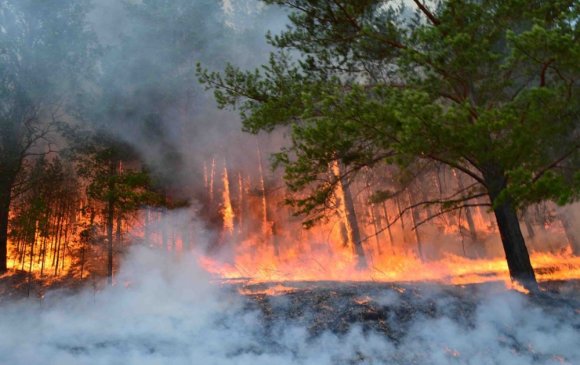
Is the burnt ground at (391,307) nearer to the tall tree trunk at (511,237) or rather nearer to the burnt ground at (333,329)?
the burnt ground at (333,329)

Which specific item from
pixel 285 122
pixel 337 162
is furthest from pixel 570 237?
pixel 285 122

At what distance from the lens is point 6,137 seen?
43.6ft

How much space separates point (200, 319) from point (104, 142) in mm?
10108

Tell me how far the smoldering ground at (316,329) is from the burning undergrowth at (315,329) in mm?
14

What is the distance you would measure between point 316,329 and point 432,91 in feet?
15.1

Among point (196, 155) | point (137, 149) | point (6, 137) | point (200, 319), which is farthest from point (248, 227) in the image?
point (200, 319)

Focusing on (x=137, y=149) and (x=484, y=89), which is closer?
(x=484, y=89)

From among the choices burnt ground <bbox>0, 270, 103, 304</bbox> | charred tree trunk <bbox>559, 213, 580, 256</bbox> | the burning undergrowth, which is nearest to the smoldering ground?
the burning undergrowth

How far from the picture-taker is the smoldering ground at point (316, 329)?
5051mm

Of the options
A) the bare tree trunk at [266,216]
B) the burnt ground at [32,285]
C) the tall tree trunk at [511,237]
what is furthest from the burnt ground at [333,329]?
the bare tree trunk at [266,216]

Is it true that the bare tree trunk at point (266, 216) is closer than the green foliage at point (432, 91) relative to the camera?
No

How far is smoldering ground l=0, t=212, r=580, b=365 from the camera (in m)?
5.05

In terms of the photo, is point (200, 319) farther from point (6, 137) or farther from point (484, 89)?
point (6, 137)

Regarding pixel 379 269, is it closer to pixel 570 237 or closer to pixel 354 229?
pixel 354 229
